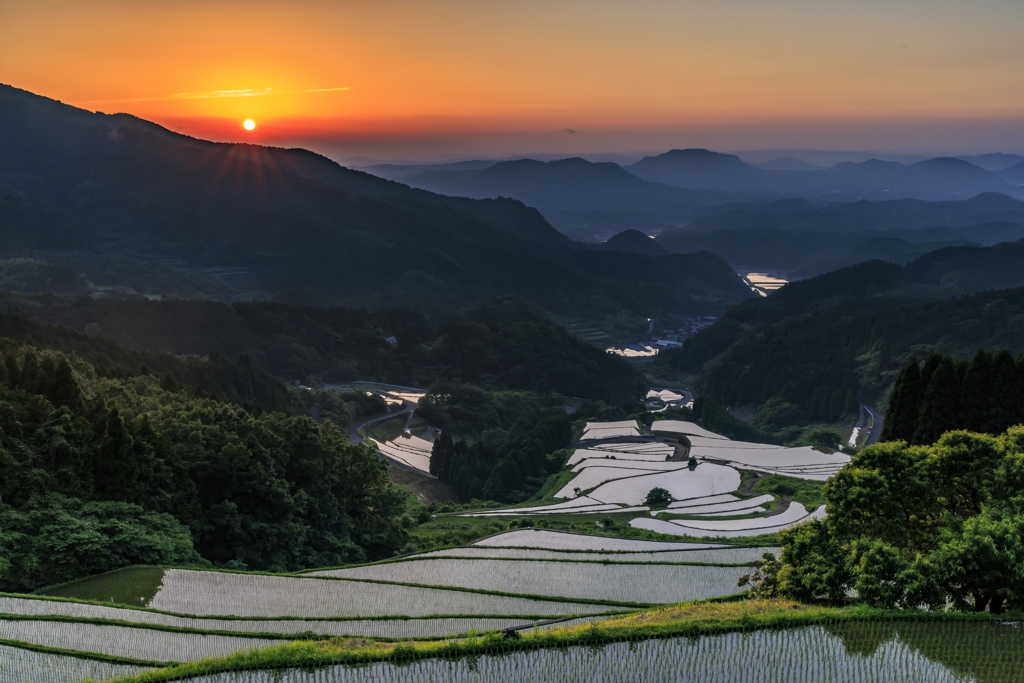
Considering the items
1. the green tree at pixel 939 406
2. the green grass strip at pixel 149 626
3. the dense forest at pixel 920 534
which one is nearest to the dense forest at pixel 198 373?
the green grass strip at pixel 149 626

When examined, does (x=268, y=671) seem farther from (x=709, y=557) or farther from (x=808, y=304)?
(x=808, y=304)

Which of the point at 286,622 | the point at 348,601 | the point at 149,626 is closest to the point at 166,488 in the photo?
the point at 348,601

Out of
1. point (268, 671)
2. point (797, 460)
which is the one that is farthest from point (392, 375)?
point (268, 671)

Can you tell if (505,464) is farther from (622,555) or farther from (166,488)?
(166,488)

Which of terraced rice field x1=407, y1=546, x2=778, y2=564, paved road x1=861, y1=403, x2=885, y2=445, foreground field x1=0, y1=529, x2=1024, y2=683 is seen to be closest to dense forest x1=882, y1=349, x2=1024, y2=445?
terraced rice field x1=407, y1=546, x2=778, y2=564

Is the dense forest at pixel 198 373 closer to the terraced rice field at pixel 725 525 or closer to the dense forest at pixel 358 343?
the terraced rice field at pixel 725 525

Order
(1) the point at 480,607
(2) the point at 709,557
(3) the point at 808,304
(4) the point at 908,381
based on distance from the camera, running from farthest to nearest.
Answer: (3) the point at 808,304 → (4) the point at 908,381 → (2) the point at 709,557 → (1) the point at 480,607
